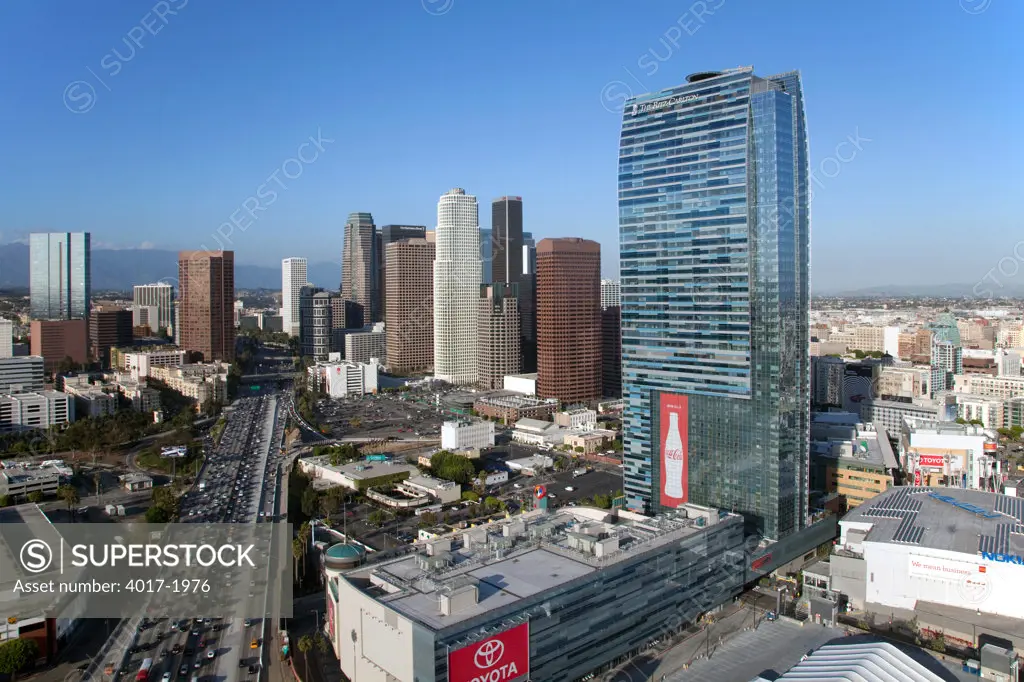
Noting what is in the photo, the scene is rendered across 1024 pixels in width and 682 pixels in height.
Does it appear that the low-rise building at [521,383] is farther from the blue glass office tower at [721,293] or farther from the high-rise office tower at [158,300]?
the high-rise office tower at [158,300]

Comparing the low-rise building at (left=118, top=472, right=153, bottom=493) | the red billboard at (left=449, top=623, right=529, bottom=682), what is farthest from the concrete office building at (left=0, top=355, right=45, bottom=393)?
the red billboard at (left=449, top=623, right=529, bottom=682)

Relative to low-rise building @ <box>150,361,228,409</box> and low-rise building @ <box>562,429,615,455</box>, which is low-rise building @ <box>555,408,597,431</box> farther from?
low-rise building @ <box>150,361,228,409</box>

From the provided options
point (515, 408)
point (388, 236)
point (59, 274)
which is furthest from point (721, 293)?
point (388, 236)

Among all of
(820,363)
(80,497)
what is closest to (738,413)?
(80,497)

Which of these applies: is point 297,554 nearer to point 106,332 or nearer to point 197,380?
point 197,380

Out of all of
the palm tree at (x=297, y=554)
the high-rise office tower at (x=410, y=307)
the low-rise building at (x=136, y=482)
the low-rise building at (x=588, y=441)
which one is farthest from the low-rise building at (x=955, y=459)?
the high-rise office tower at (x=410, y=307)

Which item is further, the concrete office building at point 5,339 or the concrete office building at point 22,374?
the concrete office building at point 5,339

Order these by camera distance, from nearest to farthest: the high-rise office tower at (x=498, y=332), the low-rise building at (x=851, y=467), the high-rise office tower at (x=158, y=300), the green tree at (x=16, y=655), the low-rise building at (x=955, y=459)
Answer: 1. the green tree at (x=16, y=655)
2. the low-rise building at (x=851, y=467)
3. the low-rise building at (x=955, y=459)
4. the high-rise office tower at (x=498, y=332)
5. the high-rise office tower at (x=158, y=300)
